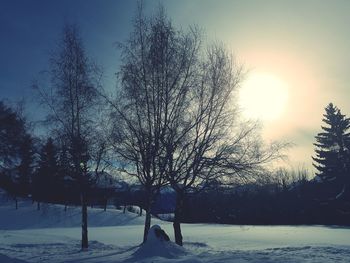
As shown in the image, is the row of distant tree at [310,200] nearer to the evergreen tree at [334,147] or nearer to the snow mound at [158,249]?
the evergreen tree at [334,147]

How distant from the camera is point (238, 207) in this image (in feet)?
185

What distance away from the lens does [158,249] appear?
13648mm

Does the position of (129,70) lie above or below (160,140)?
above

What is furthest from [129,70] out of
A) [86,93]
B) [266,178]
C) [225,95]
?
[266,178]

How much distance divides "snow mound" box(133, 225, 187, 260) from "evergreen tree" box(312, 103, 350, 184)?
34491mm

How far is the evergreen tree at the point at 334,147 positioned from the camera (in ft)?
143

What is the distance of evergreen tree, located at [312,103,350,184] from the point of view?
143ft

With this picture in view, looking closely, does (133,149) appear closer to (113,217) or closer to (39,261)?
(39,261)

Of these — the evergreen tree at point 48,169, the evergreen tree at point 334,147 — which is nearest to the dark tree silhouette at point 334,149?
the evergreen tree at point 334,147

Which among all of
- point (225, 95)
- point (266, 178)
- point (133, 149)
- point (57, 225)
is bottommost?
point (57, 225)

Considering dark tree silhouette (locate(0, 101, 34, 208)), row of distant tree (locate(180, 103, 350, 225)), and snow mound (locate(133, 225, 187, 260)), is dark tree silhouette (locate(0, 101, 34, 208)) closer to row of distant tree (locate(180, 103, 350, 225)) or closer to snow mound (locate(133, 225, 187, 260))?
snow mound (locate(133, 225, 187, 260))

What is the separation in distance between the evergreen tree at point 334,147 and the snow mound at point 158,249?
34.5 meters

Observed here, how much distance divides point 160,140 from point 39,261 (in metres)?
6.72

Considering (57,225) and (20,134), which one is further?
(57,225)
